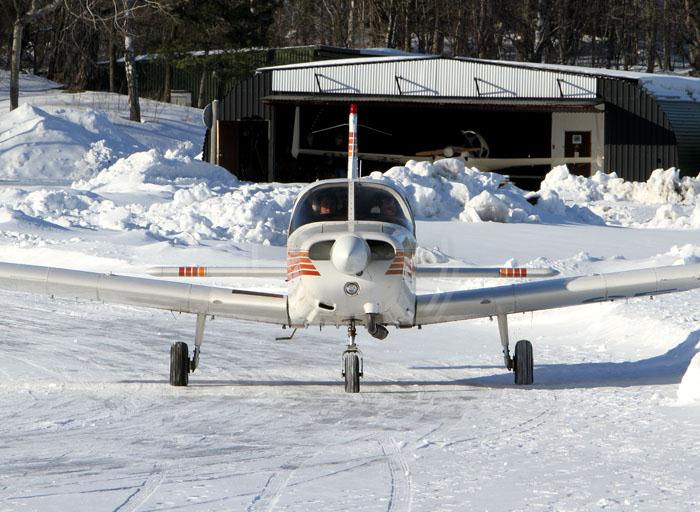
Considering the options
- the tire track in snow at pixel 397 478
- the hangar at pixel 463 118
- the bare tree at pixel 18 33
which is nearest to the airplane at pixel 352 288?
the tire track in snow at pixel 397 478

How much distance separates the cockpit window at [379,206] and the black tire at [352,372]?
1242 millimetres

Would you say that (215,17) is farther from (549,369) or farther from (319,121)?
(549,369)

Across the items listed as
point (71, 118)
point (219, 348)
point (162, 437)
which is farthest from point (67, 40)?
point (162, 437)

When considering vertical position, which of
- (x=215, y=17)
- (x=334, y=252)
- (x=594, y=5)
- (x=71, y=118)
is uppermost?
(x=594, y=5)

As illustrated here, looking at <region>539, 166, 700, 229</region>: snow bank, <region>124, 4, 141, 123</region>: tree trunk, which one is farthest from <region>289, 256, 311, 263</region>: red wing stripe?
<region>124, 4, 141, 123</region>: tree trunk

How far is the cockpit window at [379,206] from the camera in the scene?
34.8ft

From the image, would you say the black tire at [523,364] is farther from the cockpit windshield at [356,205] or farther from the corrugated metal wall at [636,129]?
the corrugated metal wall at [636,129]

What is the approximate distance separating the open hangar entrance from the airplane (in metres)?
26.3

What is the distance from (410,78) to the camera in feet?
128

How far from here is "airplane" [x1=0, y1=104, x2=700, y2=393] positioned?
989 centimetres

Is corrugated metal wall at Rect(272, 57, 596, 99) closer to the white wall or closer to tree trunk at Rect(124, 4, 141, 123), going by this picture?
the white wall

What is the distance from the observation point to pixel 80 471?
274 inches

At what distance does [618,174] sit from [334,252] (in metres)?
29.5

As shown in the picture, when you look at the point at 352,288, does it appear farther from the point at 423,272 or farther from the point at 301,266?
the point at 423,272
